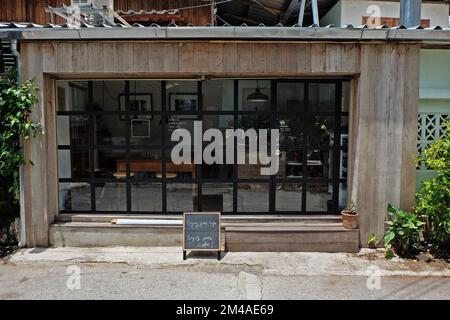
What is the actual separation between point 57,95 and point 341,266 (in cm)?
585

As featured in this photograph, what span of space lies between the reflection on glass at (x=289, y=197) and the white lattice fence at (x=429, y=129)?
7.39 ft

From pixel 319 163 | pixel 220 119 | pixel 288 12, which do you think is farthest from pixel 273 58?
pixel 288 12

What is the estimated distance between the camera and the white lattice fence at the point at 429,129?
6.75 metres

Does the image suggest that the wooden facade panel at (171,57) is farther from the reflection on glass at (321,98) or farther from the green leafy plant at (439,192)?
the green leafy plant at (439,192)

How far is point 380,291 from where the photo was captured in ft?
16.6

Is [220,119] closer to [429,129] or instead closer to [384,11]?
[429,129]

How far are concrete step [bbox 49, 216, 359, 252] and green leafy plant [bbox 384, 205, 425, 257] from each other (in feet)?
1.83

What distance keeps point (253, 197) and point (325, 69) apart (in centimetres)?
273

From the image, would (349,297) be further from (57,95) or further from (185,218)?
(57,95)

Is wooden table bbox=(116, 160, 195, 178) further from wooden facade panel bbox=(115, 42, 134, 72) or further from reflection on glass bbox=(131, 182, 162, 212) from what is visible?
wooden facade panel bbox=(115, 42, 134, 72)

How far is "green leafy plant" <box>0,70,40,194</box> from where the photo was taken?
239 inches

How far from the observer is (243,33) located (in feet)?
19.6

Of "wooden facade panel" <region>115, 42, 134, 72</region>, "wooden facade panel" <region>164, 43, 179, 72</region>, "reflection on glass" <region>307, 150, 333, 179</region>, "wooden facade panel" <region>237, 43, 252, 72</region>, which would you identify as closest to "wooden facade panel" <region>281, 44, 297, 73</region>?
"wooden facade panel" <region>237, 43, 252, 72</region>

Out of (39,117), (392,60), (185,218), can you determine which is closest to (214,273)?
(185,218)
